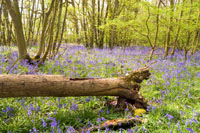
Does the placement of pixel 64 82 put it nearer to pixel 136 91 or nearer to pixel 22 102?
pixel 22 102

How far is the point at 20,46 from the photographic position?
5.65 m

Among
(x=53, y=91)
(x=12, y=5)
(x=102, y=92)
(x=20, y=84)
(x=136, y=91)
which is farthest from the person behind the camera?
(x=12, y=5)

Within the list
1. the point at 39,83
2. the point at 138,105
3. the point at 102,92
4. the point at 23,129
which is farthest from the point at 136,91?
the point at 23,129

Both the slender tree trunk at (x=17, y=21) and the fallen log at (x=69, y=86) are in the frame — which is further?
the slender tree trunk at (x=17, y=21)

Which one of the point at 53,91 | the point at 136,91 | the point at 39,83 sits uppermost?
the point at 39,83

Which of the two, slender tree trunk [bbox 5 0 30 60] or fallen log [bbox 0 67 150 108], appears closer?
fallen log [bbox 0 67 150 108]

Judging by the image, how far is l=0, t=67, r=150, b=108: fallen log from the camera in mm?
2311

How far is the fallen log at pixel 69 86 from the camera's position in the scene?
2.31 m

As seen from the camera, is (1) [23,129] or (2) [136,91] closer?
(1) [23,129]

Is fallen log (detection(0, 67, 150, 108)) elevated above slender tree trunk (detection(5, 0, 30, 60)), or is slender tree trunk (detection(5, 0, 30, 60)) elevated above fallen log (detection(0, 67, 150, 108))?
slender tree trunk (detection(5, 0, 30, 60))

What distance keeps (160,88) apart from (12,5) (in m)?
5.73

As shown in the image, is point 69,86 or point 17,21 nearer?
point 69,86

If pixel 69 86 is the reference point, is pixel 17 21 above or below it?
above

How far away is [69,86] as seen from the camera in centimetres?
263
